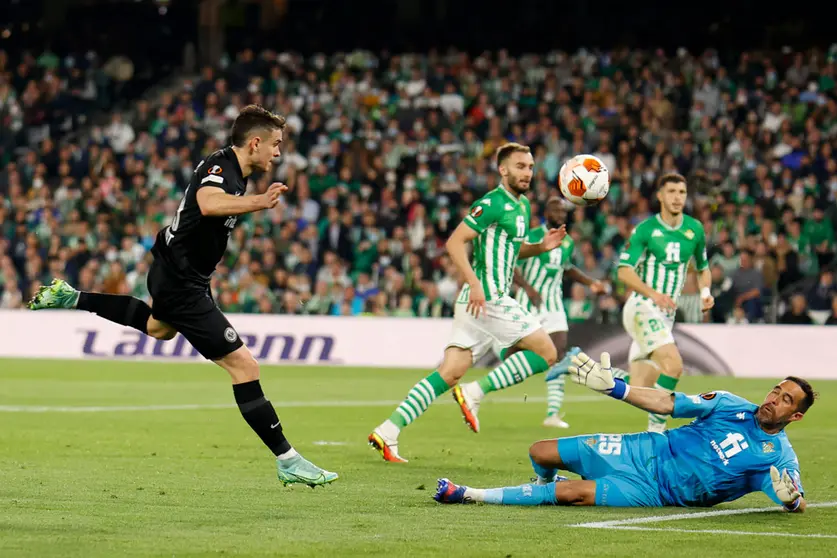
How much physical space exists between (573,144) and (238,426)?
15.7 m

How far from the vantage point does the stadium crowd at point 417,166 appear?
25453mm

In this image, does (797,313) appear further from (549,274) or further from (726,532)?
(726,532)

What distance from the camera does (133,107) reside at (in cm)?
3434

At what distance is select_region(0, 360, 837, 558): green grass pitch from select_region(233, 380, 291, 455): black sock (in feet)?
1.22

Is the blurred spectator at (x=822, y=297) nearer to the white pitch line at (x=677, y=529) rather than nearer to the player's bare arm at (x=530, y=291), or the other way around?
the player's bare arm at (x=530, y=291)

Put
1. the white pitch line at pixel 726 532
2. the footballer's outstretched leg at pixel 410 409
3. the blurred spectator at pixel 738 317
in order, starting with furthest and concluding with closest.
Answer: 1. the blurred spectator at pixel 738 317
2. the footballer's outstretched leg at pixel 410 409
3. the white pitch line at pixel 726 532

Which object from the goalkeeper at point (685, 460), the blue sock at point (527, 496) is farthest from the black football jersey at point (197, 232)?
the blue sock at point (527, 496)

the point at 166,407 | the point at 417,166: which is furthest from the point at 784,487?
the point at 417,166

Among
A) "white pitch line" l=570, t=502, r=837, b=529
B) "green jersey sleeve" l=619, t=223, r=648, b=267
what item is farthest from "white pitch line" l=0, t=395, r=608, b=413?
"white pitch line" l=570, t=502, r=837, b=529

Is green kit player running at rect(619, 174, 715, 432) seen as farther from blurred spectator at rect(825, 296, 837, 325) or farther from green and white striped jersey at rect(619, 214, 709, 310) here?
blurred spectator at rect(825, 296, 837, 325)

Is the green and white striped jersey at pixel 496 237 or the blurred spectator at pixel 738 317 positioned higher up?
the green and white striped jersey at pixel 496 237

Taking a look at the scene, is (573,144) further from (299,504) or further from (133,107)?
(299,504)

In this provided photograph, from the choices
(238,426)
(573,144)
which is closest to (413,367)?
(573,144)

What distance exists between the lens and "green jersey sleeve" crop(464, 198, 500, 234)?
11.6 metres
